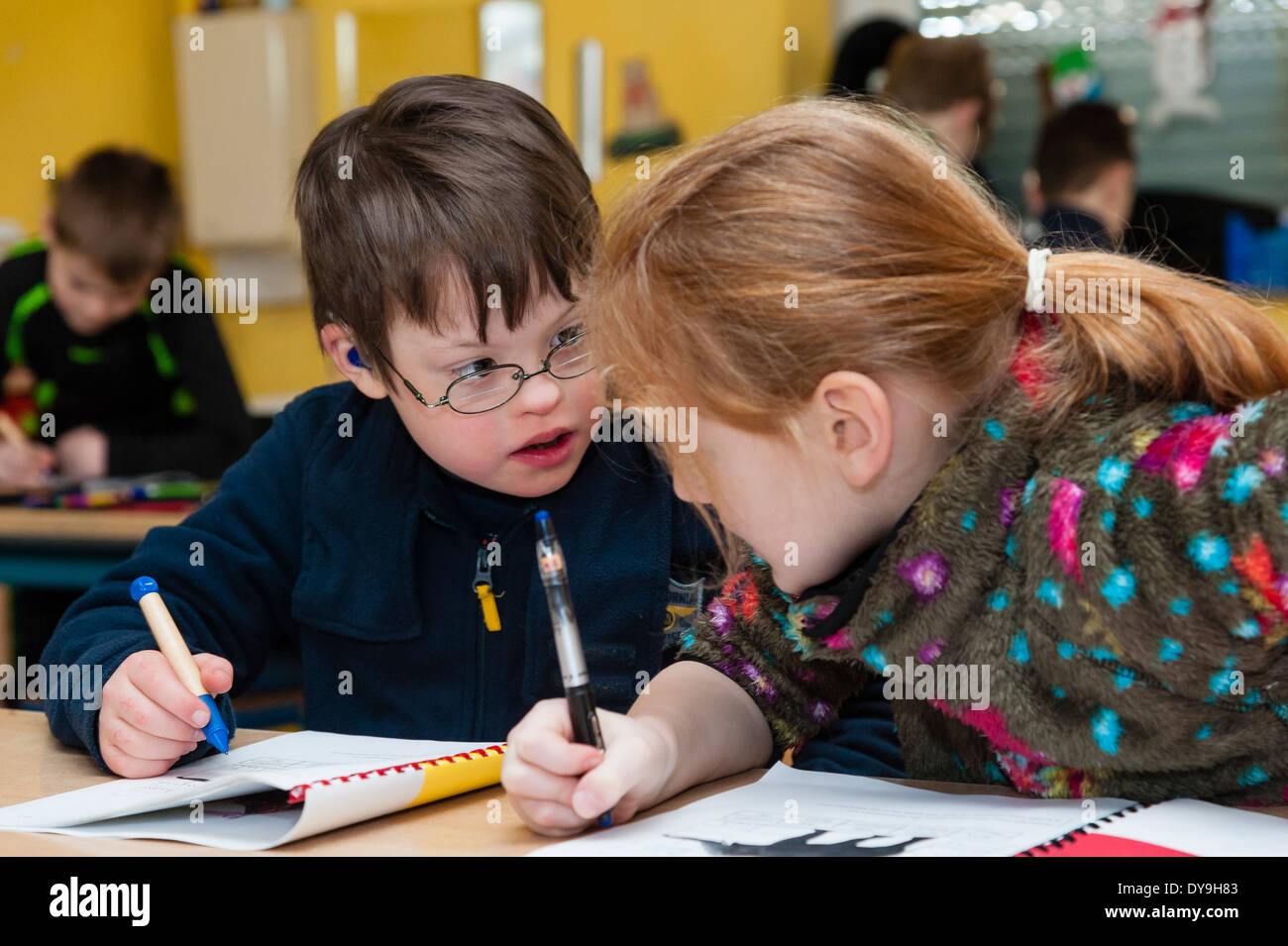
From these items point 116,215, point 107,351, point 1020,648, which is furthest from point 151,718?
point 107,351

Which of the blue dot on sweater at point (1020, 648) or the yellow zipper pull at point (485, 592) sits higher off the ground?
the blue dot on sweater at point (1020, 648)

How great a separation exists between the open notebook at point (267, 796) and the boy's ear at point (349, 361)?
1.25 feet

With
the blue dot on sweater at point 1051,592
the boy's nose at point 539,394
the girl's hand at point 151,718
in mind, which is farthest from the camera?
the boy's nose at point 539,394

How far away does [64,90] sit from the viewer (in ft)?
12.7

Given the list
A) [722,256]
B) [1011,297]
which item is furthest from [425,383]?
[1011,297]

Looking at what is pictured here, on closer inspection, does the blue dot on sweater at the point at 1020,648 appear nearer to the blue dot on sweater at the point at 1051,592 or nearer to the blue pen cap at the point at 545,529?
the blue dot on sweater at the point at 1051,592

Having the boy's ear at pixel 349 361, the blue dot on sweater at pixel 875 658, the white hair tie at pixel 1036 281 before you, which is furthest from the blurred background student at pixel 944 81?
the blue dot on sweater at pixel 875 658

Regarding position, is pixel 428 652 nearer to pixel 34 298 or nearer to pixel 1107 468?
pixel 1107 468

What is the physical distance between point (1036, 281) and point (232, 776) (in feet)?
1.88

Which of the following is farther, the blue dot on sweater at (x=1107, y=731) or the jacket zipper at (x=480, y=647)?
the jacket zipper at (x=480, y=647)

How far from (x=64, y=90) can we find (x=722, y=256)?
12.0 ft

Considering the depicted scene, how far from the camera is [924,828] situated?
70 centimetres

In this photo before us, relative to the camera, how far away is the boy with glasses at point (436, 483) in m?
1.07

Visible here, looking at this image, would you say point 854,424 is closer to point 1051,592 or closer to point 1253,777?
point 1051,592
